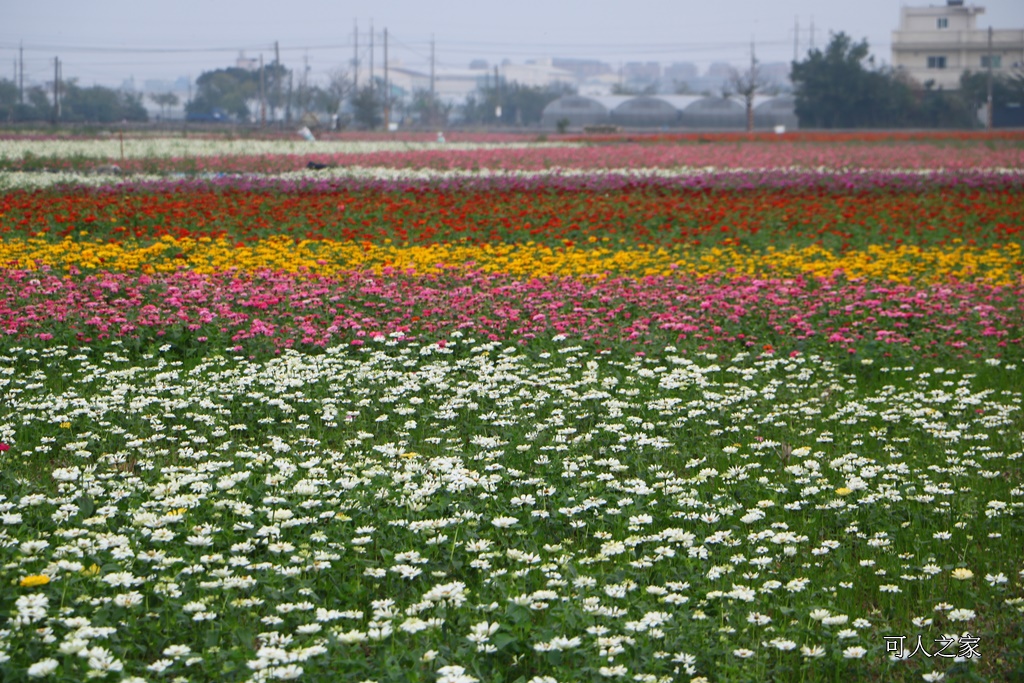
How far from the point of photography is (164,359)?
7176mm

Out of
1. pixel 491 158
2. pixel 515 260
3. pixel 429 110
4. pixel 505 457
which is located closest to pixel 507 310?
pixel 515 260

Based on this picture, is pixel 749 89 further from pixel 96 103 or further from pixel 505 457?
pixel 505 457

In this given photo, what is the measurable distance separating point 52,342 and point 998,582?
6298 millimetres

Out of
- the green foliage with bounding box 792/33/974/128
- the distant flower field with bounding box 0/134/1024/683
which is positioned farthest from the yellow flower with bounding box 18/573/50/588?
the green foliage with bounding box 792/33/974/128

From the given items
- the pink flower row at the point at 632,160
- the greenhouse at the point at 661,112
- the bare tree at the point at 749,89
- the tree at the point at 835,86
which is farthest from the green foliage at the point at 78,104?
the pink flower row at the point at 632,160

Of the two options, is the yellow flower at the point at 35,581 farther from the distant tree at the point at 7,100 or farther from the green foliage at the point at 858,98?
the green foliage at the point at 858,98

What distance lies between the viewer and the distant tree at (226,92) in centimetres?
9662

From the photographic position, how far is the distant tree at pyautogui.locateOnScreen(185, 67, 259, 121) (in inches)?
3804

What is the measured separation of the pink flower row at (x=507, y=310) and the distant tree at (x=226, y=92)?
287 feet

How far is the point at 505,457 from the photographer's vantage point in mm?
5203

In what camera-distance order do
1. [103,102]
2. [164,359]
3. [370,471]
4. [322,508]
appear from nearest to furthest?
[322,508]
[370,471]
[164,359]
[103,102]

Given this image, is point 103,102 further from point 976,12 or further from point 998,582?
point 998,582

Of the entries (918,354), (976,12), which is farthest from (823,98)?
(918,354)

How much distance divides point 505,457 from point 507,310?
321 centimetres
